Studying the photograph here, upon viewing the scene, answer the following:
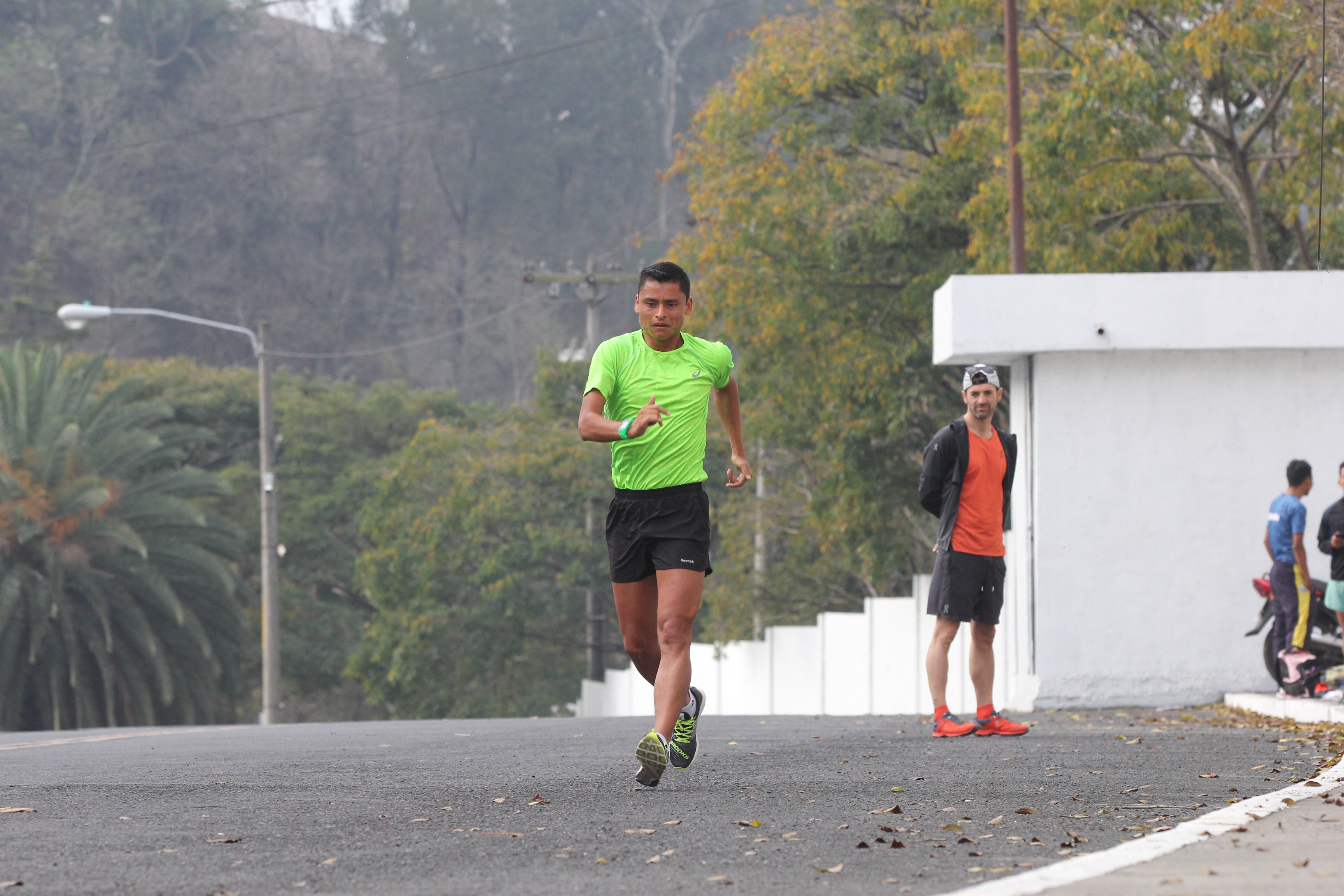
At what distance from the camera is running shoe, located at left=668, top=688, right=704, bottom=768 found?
680cm

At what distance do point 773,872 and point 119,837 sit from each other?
200 cm

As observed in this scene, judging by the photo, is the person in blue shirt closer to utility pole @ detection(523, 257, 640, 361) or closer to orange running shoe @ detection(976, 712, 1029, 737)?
orange running shoe @ detection(976, 712, 1029, 737)

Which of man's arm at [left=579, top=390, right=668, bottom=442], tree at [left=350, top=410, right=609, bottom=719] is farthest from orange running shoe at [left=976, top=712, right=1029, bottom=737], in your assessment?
tree at [left=350, top=410, right=609, bottom=719]

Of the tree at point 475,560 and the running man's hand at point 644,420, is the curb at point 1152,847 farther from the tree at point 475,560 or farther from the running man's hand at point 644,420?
the tree at point 475,560

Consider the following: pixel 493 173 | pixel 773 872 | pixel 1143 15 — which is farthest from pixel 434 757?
pixel 493 173

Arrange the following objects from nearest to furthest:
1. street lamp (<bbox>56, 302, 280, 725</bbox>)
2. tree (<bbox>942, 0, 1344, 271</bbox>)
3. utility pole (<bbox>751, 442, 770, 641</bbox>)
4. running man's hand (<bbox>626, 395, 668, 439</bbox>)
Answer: running man's hand (<bbox>626, 395, 668, 439</bbox>) < tree (<bbox>942, 0, 1344, 271</bbox>) < street lamp (<bbox>56, 302, 280, 725</bbox>) < utility pole (<bbox>751, 442, 770, 641</bbox>)

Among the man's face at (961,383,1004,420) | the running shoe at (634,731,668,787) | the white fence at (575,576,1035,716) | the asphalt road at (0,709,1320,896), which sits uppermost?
the man's face at (961,383,1004,420)

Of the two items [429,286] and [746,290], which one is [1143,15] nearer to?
[746,290]

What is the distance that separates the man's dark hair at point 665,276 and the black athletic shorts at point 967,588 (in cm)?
317

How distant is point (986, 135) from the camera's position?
22.2 m

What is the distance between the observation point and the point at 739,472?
695cm

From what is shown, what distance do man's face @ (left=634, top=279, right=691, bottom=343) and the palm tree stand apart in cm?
2244

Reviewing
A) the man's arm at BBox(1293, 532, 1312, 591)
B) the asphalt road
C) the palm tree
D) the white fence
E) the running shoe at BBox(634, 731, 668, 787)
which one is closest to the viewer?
the asphalt road

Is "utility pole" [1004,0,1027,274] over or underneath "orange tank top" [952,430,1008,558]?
over
